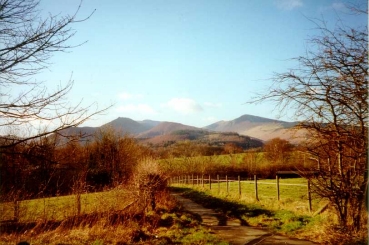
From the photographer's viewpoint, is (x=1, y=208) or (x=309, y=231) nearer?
(x=309, y=231)

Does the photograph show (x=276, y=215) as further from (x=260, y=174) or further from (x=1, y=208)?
(x=260, y=174)

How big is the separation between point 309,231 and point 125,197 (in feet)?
23.6

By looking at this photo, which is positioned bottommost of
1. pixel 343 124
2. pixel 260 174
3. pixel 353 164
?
pixel 260 174

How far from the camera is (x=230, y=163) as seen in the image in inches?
1949

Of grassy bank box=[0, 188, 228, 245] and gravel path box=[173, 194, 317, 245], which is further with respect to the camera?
grassy bank box=[0, 188, 228, 245]

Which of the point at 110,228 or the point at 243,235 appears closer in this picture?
the point at 243,235

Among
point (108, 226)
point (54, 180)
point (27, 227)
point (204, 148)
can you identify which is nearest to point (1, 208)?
point (27, 227)

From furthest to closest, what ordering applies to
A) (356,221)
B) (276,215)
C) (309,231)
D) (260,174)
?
(260,174)
(276,215)
(309,231)
(356,221)

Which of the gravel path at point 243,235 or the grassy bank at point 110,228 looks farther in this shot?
the grassy bank at point 110,228

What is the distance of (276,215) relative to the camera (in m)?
11.3

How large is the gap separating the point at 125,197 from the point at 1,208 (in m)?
4.43

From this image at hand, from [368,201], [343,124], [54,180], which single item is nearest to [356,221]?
[368,201]

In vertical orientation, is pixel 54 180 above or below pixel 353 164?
below

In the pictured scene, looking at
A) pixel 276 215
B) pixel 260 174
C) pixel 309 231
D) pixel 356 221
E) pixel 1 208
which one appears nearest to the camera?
pixel 356 221
